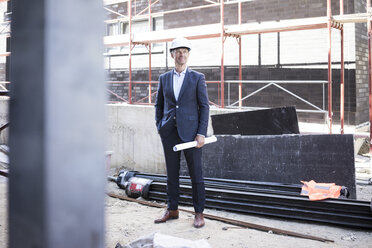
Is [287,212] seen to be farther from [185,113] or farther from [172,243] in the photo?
[172,243]

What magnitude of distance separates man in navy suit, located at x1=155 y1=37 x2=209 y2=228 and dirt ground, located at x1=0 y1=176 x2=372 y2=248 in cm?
25

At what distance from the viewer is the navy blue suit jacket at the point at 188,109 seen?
4258 millimetres

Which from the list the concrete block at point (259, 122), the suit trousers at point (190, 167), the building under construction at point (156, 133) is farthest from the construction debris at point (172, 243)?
the concrete block at point (259, 122)

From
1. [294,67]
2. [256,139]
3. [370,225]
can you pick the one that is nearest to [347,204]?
[370,225]

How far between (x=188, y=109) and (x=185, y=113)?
6 centimetres

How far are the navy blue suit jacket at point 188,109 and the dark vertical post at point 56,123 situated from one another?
3.53m

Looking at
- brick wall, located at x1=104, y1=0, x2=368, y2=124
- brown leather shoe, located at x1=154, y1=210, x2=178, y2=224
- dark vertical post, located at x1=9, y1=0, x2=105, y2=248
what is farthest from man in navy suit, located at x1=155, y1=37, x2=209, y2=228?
brick wall, located at x1=104, y1=0, x2=368, y2=124

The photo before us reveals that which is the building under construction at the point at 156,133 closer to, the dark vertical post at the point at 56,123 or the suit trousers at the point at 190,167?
the dark vertical post at the point at 56,123

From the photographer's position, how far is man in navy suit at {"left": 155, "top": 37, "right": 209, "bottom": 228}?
425 centimetres

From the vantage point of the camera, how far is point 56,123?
672 millimetres

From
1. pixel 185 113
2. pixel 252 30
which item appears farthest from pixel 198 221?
pixel 252 30

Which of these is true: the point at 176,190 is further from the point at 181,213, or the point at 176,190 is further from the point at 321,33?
the point at 321,33

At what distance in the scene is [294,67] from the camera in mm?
11898

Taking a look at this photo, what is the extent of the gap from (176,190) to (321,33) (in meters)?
8.56
